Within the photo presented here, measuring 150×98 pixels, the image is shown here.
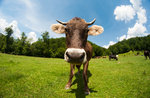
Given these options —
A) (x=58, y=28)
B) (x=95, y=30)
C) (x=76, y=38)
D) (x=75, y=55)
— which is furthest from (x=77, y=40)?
(x=58, y=28)

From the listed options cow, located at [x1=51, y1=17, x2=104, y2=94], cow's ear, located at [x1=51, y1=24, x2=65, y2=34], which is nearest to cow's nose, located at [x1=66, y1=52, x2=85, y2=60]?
cow, located at [x1=51, y1=17, x2=104, y2=94]

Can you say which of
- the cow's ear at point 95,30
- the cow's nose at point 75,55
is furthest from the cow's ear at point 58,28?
the cow's nose at point 75,55

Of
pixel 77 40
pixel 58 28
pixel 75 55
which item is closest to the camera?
pixel 75 55

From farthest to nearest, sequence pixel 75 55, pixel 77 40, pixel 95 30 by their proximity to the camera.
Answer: pixel 95 30, pixel 77 40, pixel 75 55

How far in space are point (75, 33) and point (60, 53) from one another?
181ft

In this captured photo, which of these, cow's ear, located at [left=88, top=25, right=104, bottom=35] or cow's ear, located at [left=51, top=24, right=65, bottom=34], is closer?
cow's ear, located at [left=88, top=25, right=104, bottom=35]

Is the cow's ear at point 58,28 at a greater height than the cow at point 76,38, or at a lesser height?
greater

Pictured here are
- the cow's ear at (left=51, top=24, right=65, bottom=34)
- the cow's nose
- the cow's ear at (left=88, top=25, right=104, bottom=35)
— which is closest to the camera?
the cow's nose

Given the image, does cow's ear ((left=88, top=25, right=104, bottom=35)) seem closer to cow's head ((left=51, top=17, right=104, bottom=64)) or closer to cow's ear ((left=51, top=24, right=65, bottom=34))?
cow's head ((left=51, top=17, right=104, bottom=64))

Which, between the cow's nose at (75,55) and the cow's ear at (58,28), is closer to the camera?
the cow's nose at (75,55)

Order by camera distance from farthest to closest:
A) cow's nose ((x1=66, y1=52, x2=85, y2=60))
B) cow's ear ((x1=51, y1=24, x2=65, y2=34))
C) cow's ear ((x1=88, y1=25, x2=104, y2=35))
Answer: cow's ear ((x1=51, y1=24, x2=65, y2=34)), cow's ear ((x1=88, y1=25, x2=104, y2=35)), cow's nose ((x1=66, y1=52, x2=85, y2=60))

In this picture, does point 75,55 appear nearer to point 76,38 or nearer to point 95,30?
point 76,38

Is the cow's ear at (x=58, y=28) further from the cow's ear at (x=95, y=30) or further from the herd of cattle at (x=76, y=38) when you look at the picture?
the cow's ear at (x=95, y=30)

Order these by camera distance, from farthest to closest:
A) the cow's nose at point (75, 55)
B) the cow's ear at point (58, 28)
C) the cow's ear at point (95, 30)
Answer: the cow's ear at point (58, 28), the cow's ear at point (95, 30), the cow's nose at point (75, 55)
